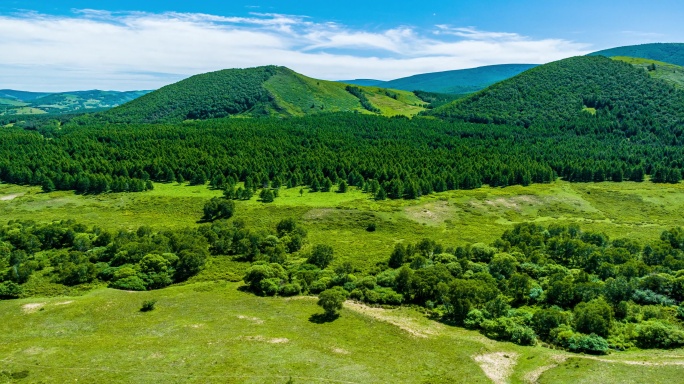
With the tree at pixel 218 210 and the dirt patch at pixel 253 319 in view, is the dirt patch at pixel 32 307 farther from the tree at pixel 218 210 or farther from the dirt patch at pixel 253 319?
the tree at pixel 218 210

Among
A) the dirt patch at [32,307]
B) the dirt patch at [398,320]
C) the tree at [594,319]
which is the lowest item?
the dirt patch at [398,320]

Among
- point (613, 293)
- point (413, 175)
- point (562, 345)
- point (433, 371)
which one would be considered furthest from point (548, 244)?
point (413, 175)

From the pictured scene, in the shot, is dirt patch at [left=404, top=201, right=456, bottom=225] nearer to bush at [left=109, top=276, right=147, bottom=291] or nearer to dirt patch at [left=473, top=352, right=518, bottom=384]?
dirt patch at [left=473, top=352, right=518, bottom=384]

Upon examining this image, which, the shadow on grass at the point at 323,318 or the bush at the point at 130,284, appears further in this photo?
the bush at the point at 130,284

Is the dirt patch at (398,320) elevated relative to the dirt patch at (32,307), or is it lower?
lower

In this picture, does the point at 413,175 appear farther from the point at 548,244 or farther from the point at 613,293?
the point at 613,293

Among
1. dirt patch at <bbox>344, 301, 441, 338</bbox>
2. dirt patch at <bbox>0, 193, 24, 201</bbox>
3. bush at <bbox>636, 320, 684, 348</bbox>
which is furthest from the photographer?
dirt patch at <bbox>0, 193, 24, 201</bbox>

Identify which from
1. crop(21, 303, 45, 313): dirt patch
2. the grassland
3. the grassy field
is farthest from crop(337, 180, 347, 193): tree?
crop(21, 303, 45, 313): dirt patch

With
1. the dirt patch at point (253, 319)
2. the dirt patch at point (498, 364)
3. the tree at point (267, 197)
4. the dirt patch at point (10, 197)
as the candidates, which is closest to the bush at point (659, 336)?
the dirt patch at point (498, 364)

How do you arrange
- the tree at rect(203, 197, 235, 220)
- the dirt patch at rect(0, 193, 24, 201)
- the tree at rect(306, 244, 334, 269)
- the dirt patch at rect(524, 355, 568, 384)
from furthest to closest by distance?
the dirt patch at rect(0, 193, 24, 201)
the tree at rect(203, 197, 235, 220)
the tree at rect(306, 244, 334, 269)
the dirt patch at rect(524, 355, 568, 384)
